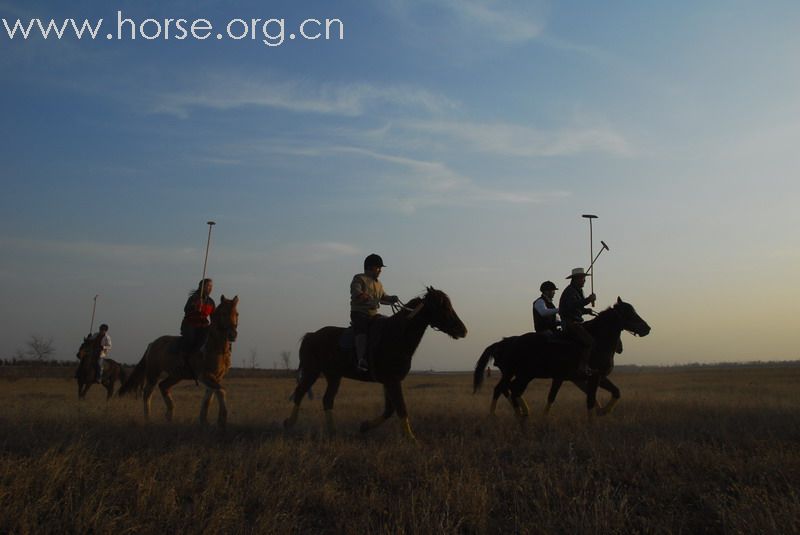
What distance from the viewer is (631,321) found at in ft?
37.2

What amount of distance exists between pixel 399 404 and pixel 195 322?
179 inches

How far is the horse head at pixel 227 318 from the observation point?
10.7 meters

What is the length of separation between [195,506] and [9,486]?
67.7 inches

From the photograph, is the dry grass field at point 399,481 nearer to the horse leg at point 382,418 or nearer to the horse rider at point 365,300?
the horse leg at point 382,418

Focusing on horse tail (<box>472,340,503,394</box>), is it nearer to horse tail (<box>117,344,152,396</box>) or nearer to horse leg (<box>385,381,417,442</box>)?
horse leg (<box>385,381,417,442</box>)

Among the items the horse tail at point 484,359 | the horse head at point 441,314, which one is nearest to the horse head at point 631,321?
the horse tail at point 484,359

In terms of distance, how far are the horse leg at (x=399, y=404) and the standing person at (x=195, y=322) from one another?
12.2 feet

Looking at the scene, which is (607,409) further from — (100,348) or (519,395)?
(100,348)

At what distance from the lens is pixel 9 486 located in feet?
18.7

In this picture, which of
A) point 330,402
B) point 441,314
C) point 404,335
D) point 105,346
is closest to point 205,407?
point 330,402

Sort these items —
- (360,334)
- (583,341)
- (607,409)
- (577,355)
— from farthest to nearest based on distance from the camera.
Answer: (607,409) < (577,355) < (583,341) < (360,334)

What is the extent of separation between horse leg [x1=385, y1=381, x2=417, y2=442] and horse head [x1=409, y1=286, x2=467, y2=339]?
1.02 m

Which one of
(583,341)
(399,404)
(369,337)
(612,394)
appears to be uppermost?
(583,341)

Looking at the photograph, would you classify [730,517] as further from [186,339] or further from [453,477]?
[186,339]
